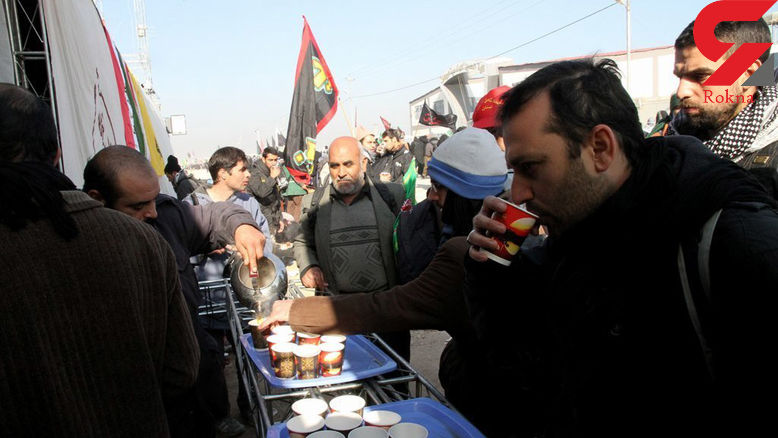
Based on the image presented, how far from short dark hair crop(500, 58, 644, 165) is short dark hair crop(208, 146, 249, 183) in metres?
3.82

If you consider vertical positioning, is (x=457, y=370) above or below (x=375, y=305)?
below

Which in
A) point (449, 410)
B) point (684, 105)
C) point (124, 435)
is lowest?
point (449, 410)

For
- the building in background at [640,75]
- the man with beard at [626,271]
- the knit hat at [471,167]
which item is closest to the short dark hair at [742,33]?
the knit hat at [471,167]

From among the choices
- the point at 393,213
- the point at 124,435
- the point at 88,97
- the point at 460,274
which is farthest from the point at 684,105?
the point at 88,97

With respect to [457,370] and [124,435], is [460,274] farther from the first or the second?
[124,435]

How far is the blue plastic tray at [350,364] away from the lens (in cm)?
184

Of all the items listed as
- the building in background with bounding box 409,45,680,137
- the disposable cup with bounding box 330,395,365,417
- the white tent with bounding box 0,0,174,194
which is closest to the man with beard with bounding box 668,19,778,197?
the disposable cup with bounding box 330,395,365,417

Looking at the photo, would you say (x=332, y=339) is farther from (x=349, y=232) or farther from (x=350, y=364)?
(x=349, y=232)

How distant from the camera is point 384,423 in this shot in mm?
1464

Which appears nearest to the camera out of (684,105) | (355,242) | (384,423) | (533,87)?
(533,87)

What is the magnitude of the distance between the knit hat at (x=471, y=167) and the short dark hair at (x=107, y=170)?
1356 mm

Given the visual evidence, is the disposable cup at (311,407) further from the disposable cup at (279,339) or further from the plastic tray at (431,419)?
the disposable cup at (279,339)

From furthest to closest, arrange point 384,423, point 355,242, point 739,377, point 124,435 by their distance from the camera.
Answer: point 355,242 → point 384,423 → point 124,435 → point 739,377

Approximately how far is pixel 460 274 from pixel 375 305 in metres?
0.36
